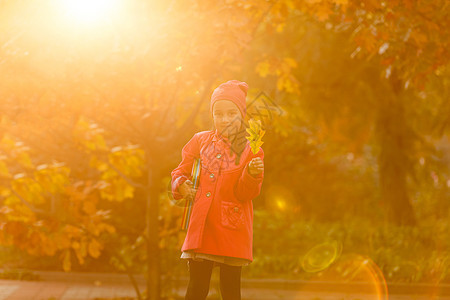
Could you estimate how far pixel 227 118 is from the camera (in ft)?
12.5

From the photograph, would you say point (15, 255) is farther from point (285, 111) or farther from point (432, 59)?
point (432, 59)

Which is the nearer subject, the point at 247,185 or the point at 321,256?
the point at 247,185

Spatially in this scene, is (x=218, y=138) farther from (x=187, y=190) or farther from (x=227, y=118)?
(x=187, y=190)

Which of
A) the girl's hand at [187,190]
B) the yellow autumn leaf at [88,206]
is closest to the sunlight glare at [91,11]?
the yellow autumn leaf at [88,206]

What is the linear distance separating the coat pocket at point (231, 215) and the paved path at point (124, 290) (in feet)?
Result: 11.8

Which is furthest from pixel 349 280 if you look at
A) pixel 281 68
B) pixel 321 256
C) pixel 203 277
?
pixel 203 277

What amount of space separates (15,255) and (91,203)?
4.51m

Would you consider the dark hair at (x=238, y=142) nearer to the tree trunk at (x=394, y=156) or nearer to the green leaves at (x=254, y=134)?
the green leaves at (x=254, y=134)

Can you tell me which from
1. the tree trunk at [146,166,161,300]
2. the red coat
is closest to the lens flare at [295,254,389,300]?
the tree trunk at [146,166,161,300]

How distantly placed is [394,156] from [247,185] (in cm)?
1004

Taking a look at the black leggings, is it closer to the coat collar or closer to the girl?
the girl

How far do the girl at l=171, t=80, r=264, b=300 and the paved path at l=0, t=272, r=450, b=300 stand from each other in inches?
132

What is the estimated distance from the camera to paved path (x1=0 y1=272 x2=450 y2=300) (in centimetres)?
780

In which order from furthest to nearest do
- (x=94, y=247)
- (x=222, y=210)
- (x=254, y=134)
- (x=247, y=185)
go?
(x=94, y=247), (x=222, y=210), (x=247, y=185), (x=254, y=134)
